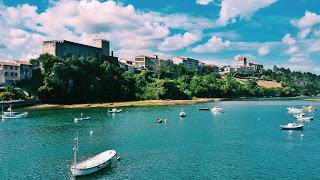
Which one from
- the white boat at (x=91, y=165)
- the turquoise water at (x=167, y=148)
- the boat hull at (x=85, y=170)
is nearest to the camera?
the boat hull at (x=85, y=170)

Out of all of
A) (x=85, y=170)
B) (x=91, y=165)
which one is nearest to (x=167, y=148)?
(x=91, y=165)

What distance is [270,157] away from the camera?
7581 centimetres

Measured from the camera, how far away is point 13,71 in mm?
188250

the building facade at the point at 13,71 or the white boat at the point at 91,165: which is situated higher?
the building facade at the point at 13,71

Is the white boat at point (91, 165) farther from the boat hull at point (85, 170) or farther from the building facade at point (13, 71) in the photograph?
the building facade at point (13, 71)

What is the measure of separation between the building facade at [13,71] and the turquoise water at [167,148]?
59.7 metres

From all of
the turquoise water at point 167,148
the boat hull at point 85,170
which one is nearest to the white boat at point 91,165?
the boat hull at point 85,170

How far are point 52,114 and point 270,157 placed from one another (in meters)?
96.1

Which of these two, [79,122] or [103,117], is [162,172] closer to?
[79,122]

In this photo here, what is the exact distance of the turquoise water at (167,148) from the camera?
214 feet

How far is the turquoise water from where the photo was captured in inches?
2569

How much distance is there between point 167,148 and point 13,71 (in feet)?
416

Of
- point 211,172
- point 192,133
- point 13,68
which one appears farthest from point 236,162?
point 13,68

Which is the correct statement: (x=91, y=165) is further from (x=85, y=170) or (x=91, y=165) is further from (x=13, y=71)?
(x=13, y=71)
